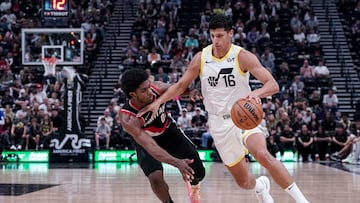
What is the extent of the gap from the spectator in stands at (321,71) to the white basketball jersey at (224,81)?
14.5 m

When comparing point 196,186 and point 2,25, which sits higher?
point 2,25

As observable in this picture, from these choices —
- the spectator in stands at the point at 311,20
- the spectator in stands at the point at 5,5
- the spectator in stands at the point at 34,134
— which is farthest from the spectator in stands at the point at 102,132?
the spectator in stands at the point at 5,5

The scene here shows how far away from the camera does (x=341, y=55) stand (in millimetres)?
22906

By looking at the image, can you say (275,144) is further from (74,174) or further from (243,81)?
(243,81)

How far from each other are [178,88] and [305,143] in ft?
39.6

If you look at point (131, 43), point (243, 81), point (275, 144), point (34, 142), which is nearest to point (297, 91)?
point (275, 144)

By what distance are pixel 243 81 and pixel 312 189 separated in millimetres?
3986

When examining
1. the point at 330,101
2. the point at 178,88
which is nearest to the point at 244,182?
the point at 178,88

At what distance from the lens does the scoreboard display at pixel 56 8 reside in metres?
16.6

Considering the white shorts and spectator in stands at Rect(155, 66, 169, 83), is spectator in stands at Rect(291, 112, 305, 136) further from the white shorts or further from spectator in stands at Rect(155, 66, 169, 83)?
the white shorts

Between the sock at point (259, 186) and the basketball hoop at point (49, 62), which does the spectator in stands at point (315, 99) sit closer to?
the basketball hoop at point (49, 62)

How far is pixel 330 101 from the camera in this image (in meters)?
19.7

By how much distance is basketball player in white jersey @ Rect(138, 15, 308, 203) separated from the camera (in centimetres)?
652

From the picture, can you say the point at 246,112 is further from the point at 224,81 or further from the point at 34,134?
the point at 34,134
